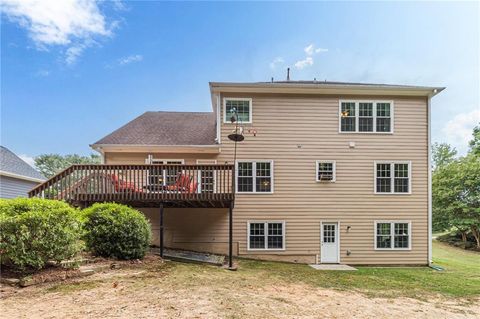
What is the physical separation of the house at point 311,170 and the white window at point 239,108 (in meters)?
0.04

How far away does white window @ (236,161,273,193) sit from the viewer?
1206 centimetres

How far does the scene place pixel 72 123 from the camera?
30.6 metres

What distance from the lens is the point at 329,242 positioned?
12078 millimetres

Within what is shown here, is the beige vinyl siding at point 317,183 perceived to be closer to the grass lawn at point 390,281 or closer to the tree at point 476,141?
the grass lawn at point 390,281

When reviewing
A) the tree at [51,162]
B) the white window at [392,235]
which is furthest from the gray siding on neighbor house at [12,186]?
the tree at [51,162]

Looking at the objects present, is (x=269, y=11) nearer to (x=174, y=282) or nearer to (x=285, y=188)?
(x=285, y=188)

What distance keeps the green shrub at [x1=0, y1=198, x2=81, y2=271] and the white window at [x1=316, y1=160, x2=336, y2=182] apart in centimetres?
915

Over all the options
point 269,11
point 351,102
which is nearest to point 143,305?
point 351,102

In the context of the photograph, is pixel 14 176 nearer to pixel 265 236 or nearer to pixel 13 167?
pixel 13 167

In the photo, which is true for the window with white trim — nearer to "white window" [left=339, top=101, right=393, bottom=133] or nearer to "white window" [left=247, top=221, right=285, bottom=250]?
"white window" [left=247, top=221, right=285, bottom=250]

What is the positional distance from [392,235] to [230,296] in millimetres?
9470

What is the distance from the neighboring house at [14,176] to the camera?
15080 millimetres

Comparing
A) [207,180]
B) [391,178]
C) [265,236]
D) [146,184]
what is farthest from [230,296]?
[391,178]

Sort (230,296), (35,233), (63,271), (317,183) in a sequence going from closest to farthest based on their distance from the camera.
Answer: (230,296) → (35,233) → (63,271) → (317,183)
